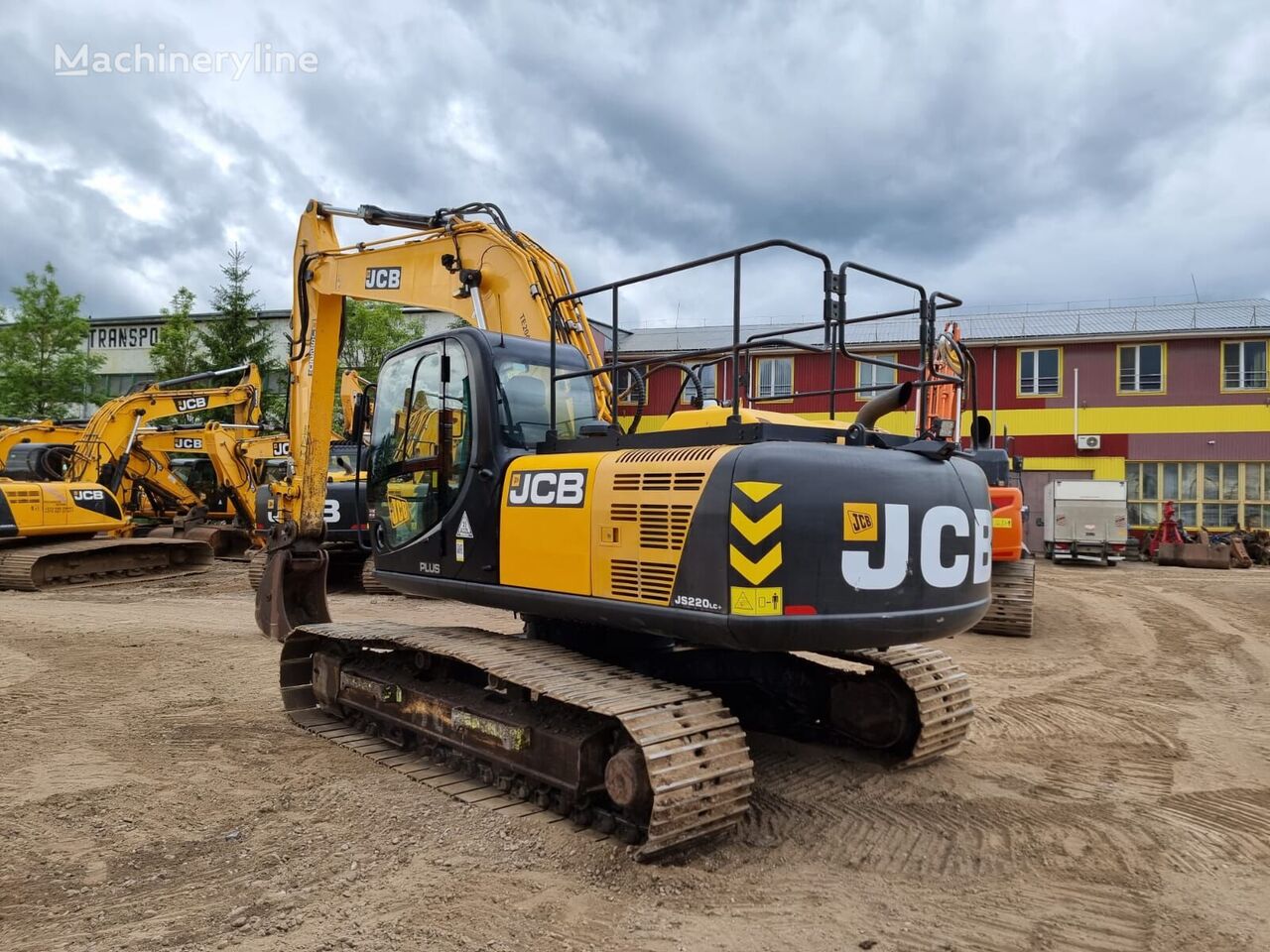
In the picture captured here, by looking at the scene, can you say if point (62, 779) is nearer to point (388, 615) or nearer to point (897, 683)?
point (897, 683)

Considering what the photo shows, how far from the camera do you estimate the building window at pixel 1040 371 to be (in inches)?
1093

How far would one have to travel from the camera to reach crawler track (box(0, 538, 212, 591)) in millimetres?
15398

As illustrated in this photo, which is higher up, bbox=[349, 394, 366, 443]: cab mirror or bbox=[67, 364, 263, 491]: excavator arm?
bbox=[67, 364, 263, 491]: excavator arm

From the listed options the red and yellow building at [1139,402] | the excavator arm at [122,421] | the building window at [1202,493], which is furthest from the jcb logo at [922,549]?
A: the building window at [1202,493]

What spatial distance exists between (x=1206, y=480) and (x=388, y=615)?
2353 centimetres

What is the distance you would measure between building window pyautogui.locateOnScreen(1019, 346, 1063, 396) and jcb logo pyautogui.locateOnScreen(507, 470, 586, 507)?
84.5 feet

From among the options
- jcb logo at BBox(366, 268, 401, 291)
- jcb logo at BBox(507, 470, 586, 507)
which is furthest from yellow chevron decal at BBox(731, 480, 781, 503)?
jcb logo at BBox(366, 268, 401, 291)

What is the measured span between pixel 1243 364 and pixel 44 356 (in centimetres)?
3872

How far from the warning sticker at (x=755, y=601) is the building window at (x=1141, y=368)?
26.7 m

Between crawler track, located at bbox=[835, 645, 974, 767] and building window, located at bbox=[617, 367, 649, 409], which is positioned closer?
crawler track, located at bbox=[835, 645, 974, 767]

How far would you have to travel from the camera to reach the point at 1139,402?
27.0m

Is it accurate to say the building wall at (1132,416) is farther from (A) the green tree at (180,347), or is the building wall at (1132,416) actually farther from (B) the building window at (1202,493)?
(A) the green tree at (180,347)

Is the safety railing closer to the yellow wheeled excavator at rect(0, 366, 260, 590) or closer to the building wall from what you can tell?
the yellow wheeled excavator at rect(0, 366, 260, 590)

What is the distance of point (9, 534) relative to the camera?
15.8 metres
